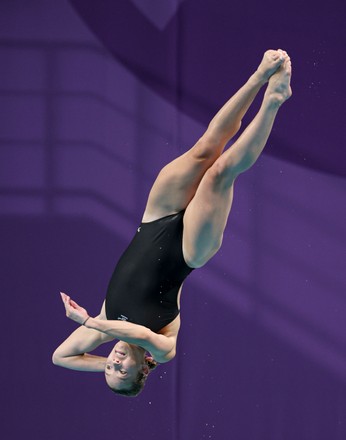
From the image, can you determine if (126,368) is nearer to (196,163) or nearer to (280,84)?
(196,163)

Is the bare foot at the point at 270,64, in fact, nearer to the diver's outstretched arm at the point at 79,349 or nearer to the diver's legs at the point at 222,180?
the diver's legs at the point at 222,180

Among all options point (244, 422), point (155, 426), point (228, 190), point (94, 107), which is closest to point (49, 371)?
point (155, 426)

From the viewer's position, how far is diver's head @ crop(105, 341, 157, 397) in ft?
11.6

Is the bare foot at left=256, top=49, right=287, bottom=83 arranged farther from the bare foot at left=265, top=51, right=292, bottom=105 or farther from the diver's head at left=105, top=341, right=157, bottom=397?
the diver's head at left=105, top=341, right=157, bottom=397

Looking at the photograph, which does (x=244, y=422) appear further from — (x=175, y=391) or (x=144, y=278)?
(x=144, y=278)

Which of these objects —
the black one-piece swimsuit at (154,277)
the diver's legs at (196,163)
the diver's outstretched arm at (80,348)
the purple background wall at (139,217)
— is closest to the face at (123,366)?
the black one-piece swimsuit at (154,277)

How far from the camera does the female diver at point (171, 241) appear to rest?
3.39 metres

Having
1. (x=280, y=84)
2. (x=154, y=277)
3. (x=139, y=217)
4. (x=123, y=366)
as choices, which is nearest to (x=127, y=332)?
(x=123, y=366)

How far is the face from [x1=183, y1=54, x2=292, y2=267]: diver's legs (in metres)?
0.44

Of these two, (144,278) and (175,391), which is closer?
(144,278)

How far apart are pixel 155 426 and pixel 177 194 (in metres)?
1.84

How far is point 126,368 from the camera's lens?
3547 millimetres

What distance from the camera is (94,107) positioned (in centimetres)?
503

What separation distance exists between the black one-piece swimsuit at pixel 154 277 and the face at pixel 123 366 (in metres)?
0.16
